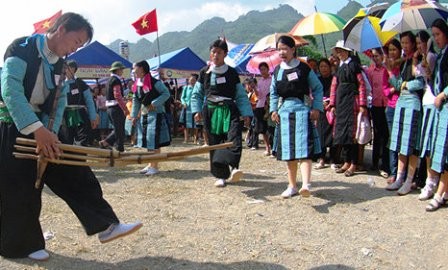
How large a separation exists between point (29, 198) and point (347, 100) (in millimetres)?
4533

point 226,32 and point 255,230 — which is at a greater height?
point 226,32

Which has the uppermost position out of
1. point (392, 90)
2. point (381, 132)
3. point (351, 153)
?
point (392, 90)

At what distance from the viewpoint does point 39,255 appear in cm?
338

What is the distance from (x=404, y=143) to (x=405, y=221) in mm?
1132

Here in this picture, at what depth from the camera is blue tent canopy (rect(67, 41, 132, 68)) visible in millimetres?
13098

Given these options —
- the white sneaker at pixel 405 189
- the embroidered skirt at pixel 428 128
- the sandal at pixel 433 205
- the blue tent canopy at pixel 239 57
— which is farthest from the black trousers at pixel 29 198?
the blue tent canopy at pixel 239 57

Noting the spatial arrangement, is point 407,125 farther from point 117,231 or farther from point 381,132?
point 117,231

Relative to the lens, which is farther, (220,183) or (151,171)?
(151,171)

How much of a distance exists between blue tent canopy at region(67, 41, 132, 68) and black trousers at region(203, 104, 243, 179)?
842 centimetres

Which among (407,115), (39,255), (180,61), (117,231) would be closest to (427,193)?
(407,115)

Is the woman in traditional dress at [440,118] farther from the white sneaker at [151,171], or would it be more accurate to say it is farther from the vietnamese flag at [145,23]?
the vietnamese flag at [145,23]

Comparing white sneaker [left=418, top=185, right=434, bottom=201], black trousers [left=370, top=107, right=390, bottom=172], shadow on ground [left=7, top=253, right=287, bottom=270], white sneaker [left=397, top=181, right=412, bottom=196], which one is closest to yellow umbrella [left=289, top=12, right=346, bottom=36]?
black trousers [left=370, top=107, right=390, bottom=172]

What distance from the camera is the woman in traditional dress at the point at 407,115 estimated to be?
16.4ft

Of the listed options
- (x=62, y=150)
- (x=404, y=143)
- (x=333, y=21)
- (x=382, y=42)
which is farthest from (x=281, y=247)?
(x=333, y=21)
